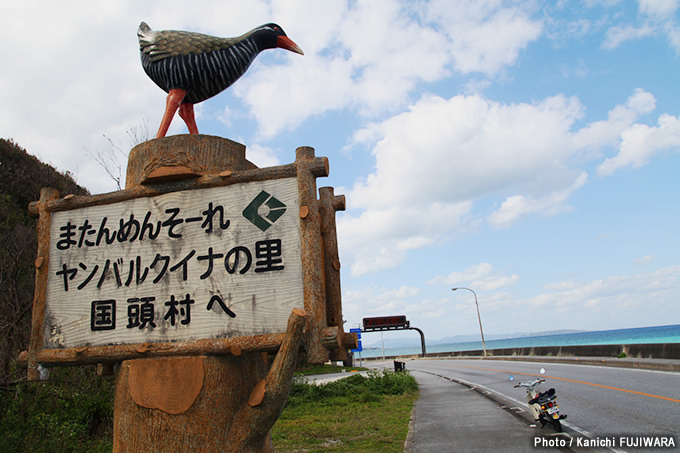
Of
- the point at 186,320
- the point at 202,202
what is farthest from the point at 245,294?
the point at 202,202

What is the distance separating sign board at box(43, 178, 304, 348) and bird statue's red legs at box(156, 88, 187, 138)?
838 millimetres

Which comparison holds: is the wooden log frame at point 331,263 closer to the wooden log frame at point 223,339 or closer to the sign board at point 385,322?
the wooden log frame at point 223,339

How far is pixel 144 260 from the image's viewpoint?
9.70 ft

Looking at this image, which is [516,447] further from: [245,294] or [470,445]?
[245,294]

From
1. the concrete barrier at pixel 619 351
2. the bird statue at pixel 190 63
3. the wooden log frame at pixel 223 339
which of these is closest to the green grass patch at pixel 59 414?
the wooden log frame at pixel 223 339

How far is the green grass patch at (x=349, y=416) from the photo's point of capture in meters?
7.63

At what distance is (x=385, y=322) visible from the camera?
1533 inches

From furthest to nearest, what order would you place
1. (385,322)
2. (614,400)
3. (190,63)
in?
(385,322) → (614,400) → (190,63)

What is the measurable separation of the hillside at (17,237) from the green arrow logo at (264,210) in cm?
585

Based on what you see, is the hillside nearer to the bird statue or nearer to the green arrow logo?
the bird statue

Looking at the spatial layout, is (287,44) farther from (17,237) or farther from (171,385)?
(17,237)

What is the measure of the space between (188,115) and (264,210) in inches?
67.6

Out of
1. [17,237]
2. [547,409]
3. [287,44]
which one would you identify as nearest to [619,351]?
[547,409]

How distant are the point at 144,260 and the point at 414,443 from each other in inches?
243
